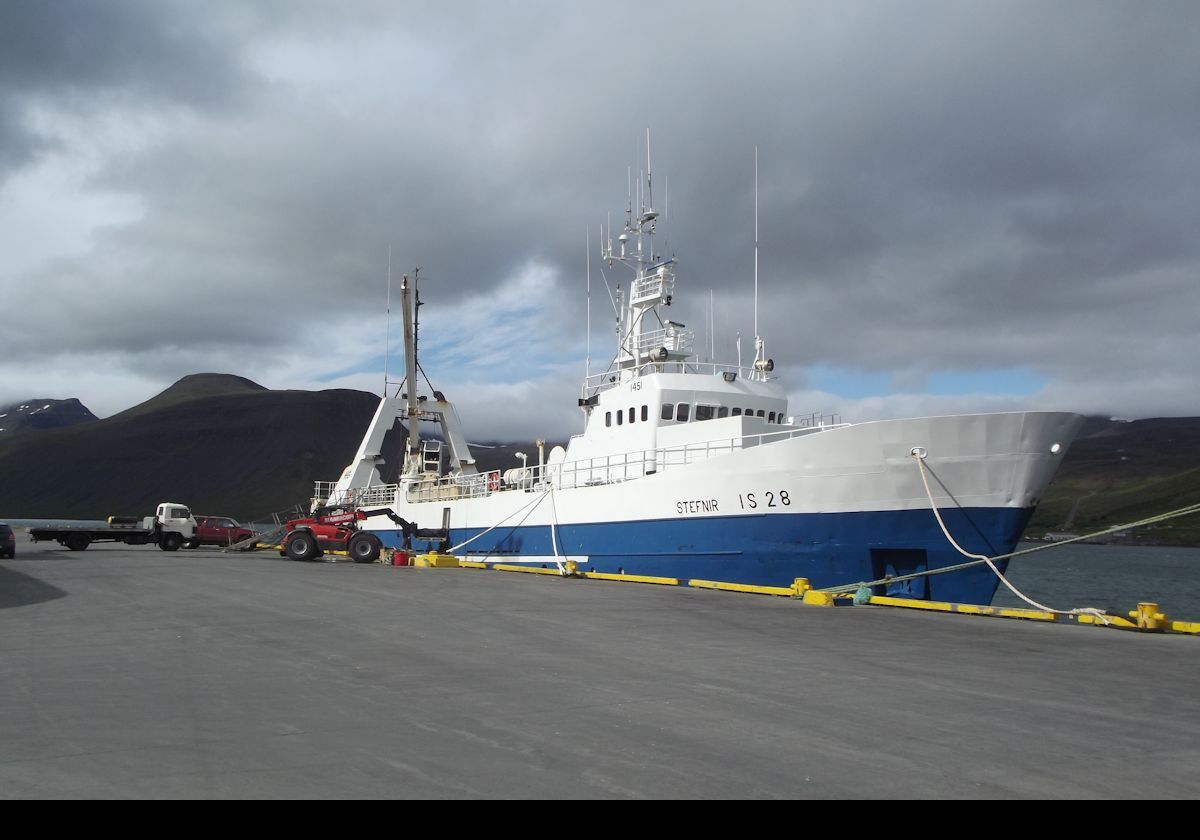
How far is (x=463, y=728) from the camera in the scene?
19.4 feet

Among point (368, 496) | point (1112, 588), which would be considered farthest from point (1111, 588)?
point (368, 496)

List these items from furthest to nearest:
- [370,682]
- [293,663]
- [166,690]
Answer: [293,663] < [370,682] < [166,690]

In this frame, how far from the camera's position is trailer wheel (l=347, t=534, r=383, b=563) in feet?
92.7

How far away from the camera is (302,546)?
2902 cm

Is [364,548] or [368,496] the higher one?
[368,496]

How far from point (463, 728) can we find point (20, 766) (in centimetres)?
254

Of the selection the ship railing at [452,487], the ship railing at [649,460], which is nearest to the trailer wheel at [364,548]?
the ship railing at [452,487]

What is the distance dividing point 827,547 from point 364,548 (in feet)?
54.9

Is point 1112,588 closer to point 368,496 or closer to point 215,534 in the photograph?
point 368,496

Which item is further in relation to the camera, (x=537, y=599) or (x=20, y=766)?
(x=537, y=599)

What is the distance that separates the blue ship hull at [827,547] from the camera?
15.8 m

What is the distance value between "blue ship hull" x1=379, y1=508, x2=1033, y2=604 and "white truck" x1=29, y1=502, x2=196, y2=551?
72.9ft

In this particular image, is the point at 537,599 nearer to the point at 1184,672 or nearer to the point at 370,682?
the point at 370,682

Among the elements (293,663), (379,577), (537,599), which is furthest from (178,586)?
(293,663)
